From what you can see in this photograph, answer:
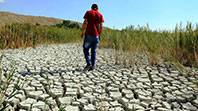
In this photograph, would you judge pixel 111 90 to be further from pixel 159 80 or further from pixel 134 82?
pixel 159 80

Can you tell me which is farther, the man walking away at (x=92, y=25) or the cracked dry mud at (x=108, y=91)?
the man walking away at (x=92, y=25)

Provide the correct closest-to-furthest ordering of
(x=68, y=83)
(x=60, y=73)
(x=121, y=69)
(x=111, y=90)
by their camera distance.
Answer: (x=111, y=90) → (x=68, y=83) → (x=60, y=73) → (x=121, y=69)

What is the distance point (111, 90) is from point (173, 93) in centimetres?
89

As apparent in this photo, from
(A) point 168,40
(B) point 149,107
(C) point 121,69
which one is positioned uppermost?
(A) point 168,40

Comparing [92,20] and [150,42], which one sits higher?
[92,20]

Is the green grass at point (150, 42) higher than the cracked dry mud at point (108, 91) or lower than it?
higher

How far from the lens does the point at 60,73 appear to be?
3.15m

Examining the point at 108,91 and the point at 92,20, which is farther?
the point at 92,20

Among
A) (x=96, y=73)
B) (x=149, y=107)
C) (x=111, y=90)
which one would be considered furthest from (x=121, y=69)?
(x=149, y=107)

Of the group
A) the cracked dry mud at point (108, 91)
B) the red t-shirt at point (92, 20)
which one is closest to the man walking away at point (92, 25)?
the red t-shirt at point (92, 20)

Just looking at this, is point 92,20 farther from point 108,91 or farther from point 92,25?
point 108,91

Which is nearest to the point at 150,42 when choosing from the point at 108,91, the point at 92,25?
the point at 92,25

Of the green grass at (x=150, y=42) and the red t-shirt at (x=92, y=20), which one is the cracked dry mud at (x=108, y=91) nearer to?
the green grass at (x=150, y=42)

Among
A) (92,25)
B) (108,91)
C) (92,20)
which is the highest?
(92,20)
